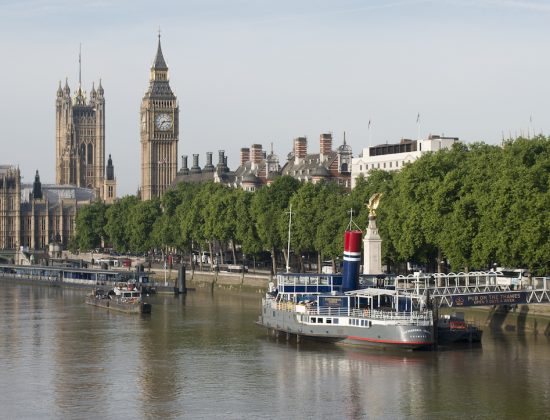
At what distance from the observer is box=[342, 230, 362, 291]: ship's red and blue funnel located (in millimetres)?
88312

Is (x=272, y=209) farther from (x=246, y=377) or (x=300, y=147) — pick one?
(x=246, y=377)

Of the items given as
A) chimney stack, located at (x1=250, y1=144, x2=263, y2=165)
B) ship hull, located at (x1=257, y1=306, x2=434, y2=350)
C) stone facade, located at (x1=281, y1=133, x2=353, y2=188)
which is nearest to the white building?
stone facade, located at (x1=281, y1=133, x2=353, y2=188)

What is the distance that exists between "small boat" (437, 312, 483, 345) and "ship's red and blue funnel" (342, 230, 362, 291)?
6808mm

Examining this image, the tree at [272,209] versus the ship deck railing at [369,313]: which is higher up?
the tree at [272,209]

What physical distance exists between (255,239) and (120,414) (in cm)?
8345

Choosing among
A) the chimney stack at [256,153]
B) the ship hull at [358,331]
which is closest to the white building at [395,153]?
the chimney stack at [256,153]

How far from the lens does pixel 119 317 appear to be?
10850 centimetres

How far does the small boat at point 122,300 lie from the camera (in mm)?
111250

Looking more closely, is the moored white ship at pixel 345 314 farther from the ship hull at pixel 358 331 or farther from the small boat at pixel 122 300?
the small boat at pixel 122 300

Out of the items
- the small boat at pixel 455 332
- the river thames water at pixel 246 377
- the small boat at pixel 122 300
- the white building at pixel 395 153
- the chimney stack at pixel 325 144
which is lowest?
the river thames water at pixel 246 377

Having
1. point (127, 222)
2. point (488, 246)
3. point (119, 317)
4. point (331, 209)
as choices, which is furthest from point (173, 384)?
point (127, 222)

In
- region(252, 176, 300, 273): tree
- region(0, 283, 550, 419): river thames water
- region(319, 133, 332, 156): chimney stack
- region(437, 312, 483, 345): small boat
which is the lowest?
region(0, 283, 550, 419): river thames water

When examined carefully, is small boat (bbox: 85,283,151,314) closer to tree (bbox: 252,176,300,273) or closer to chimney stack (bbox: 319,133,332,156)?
tree (bbox: 252,176,300,273)

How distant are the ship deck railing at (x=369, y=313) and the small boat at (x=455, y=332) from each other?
257 centimetres
